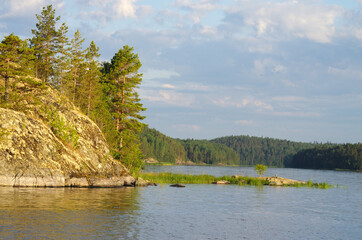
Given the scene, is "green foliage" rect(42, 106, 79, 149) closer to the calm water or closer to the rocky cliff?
the rocky cliff

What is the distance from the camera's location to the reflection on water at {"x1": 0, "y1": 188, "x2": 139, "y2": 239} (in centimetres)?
2208

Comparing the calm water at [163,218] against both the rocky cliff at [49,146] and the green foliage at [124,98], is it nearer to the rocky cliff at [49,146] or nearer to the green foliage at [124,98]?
the rocky cliff at [49,146]

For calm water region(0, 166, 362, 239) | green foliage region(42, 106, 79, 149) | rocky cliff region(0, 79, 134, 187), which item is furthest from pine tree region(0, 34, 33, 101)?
calm water region(0, 166, 362, 239)

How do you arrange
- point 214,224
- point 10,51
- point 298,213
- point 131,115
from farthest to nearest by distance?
1. point 131,115
2. point 10,51
3. point 298,213
4. point 214,224

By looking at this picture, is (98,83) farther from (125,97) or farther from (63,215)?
(63,215)

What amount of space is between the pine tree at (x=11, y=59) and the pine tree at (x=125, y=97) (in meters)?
19.1

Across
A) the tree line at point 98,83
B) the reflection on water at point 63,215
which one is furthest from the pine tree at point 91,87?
the reflection on water at point 63,215

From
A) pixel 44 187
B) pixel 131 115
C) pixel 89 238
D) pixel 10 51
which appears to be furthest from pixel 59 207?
pixel 131 115

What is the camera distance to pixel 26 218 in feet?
84.3

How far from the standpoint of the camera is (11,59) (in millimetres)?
51406

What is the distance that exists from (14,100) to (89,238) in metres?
35.7

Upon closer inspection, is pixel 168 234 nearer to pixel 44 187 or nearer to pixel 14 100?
pixel 44 187

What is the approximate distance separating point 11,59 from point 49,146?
1314 centimetres

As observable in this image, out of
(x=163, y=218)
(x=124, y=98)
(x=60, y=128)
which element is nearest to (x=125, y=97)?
(x=124, y=98)
